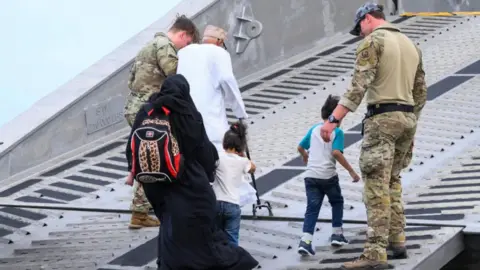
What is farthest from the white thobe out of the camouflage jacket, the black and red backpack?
A: the black and red backpack

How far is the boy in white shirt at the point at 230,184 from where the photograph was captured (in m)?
7.00

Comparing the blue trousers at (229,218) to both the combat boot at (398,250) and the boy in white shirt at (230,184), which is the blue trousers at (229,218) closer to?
the boy in white shirt at (230,184)

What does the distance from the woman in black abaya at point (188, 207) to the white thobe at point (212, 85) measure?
1.39m

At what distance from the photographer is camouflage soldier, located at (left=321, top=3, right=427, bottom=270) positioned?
693 cm

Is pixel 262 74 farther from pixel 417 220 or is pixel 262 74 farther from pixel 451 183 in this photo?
pixel 417 220

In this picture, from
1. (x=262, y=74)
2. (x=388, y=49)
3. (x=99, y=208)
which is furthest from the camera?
(x=262, y=74)

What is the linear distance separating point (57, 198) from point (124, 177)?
0.73 metres

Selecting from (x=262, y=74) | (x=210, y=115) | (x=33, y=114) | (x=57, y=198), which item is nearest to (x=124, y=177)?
(x=57, y=198)

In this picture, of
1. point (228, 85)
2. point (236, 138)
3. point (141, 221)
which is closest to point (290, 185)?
point (141, 221)

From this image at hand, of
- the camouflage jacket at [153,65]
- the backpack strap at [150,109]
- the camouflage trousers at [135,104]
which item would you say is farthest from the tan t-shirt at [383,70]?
the camouflage trousers at [135,104]

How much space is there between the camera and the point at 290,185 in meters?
9.40

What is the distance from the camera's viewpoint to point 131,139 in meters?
6.28

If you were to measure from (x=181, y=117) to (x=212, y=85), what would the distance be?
1.60 meters

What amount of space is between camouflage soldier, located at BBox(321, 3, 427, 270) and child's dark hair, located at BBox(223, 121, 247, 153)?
21.0 inches
